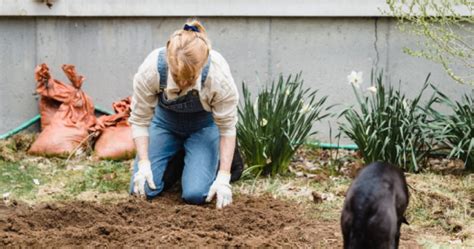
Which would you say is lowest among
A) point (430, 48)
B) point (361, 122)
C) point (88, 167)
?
point (88, 167)

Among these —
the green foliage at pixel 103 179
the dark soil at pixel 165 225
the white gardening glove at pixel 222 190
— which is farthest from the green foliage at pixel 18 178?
the white gardening glove at pixel 222 190

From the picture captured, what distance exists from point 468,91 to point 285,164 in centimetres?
182

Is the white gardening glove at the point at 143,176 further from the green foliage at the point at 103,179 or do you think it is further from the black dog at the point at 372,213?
the black dog at the point at 372,213

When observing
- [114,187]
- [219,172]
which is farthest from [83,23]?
[219,172]

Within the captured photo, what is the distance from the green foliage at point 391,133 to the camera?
19.5 ft

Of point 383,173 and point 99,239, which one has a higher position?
point 383,173

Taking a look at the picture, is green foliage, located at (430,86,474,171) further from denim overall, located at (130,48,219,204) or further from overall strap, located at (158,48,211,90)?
overall strap, located at (158,48,211,90)

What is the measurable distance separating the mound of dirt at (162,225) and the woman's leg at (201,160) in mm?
153

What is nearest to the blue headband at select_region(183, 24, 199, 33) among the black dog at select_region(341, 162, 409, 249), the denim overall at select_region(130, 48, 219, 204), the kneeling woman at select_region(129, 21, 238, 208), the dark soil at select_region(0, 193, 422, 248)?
the kneeling woman at select_region(129, 21, 238, 208)

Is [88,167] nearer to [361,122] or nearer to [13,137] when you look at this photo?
[13,137]

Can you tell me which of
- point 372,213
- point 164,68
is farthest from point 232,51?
point 372,213

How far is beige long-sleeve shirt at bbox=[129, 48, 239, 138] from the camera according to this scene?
504 centimetres

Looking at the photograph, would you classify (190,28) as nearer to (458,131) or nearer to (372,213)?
(372,213)

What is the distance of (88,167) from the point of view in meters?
6.44
